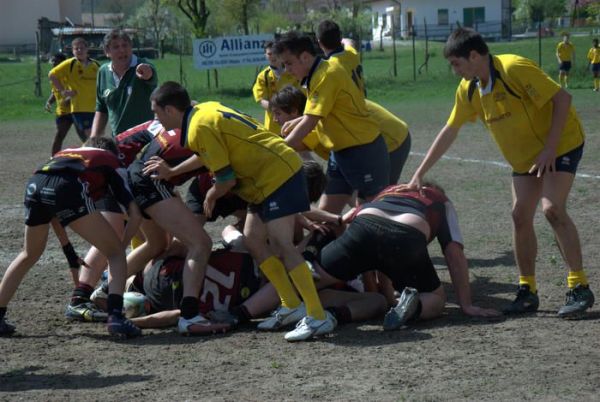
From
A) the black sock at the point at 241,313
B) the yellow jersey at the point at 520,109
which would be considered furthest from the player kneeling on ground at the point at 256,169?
the yellow jersey at the point at 520,109

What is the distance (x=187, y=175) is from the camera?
6801 mm

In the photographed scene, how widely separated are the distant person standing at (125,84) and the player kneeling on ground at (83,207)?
122 inches

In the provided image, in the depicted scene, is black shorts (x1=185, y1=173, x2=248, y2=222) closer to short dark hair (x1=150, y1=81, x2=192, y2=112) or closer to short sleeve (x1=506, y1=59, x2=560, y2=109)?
short dark hair (x1=150, y1=81, x2=192, y2=112)

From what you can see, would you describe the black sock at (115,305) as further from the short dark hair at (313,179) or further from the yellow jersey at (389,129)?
the yellow jersey at (389,129)

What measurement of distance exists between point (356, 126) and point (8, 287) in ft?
9.64

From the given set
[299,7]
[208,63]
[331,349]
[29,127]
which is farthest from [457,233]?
[299,7]

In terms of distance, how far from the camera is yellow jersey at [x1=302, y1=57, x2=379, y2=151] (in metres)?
7.22

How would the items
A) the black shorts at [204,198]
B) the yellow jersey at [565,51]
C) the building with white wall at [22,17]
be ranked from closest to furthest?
the black shorts at [204,198] → the yellow jersey at [565,51] → the building with white wall at [22,17]

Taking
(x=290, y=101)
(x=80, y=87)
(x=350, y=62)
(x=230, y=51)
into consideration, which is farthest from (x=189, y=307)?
(x=230, y=51)

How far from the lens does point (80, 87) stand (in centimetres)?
1491

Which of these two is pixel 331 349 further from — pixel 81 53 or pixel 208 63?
pixel 208 63

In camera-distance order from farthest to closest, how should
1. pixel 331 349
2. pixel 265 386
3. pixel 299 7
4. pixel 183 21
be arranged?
pixel 299 7, pixel 183 21, pixel 331 349, pixel 265 386

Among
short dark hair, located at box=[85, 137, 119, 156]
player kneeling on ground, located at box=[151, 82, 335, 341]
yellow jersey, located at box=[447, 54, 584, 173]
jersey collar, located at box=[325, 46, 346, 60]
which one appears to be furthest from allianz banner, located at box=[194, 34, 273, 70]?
player kneeling on ground, located at box=[151, 82, 335, 341]

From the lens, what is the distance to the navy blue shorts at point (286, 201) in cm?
638
